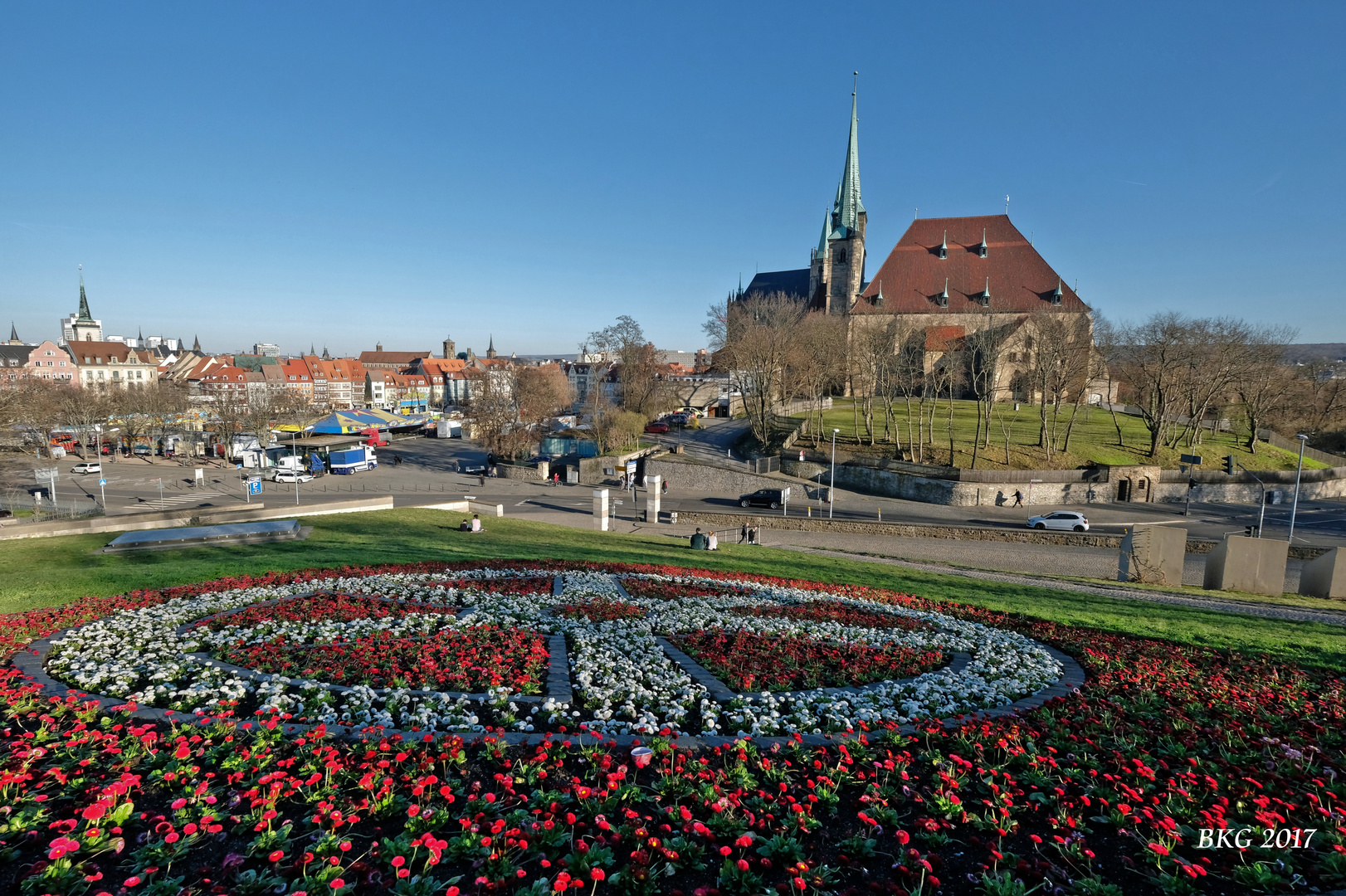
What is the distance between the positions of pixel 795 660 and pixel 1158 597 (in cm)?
1353

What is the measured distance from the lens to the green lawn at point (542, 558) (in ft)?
38.6

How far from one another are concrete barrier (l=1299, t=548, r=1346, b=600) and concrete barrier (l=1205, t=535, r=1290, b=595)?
0.91m

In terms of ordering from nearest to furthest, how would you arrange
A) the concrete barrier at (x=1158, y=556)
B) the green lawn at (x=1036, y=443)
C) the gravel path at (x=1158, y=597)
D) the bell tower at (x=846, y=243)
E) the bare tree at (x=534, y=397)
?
the gravel path at (x=1158, y=597) < the concrete barrier at (x=1158, y=556) < the green lawn at (x=1036, y=443) < the bare tree at (x=534, y=397) < the bell tower at (x=846, y=243)

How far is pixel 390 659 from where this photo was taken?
8109mm

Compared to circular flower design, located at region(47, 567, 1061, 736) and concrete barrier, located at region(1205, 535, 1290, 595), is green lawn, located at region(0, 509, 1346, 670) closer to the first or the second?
circular flower design, located at region(47, 567, 1061, 736)

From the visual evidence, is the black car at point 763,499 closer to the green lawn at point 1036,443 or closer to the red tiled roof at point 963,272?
the green lawn at point 1036,443

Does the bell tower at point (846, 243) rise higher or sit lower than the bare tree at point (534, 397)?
higher

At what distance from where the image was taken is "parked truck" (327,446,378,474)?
157 ft

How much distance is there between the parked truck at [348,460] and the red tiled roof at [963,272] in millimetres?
51714

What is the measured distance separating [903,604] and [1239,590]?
1274 centimetres

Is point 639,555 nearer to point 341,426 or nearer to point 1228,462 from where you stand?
point 1228,462

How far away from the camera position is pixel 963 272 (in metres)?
67.1

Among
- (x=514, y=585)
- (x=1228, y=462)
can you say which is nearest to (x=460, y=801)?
(x=514, y=585)

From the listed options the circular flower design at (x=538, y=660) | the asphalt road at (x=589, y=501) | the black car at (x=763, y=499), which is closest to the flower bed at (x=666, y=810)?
the circular flower design at (x=538, y=660)
